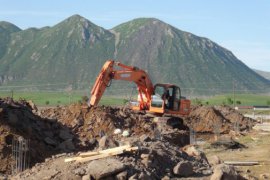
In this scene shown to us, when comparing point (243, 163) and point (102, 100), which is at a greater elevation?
point (102, 100)

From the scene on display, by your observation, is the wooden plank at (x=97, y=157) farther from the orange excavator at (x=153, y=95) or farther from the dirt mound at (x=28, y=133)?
the orange excavator at (x=153, y=95)

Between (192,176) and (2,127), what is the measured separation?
7.97m

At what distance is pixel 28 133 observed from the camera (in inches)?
854

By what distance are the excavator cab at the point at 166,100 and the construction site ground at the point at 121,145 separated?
671mm

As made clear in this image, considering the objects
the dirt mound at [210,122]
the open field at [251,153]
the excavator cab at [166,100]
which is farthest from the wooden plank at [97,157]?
the dirt mound at [210,122]

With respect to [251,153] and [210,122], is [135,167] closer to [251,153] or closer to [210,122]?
[251,153]

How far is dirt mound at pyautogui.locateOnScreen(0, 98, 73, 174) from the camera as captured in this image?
64.2 feet

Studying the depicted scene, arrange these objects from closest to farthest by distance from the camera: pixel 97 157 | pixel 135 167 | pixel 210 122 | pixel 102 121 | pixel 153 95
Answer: pixel 135 167 < pixel 97 157 < pixel 102 121 < pixel 153 95 < pixel 210 122

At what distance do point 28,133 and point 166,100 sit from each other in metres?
11.4

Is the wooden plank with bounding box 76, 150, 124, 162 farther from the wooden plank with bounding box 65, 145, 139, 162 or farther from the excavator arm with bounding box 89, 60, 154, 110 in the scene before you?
the excavator arm with bounding box 89, 60, 154, 110

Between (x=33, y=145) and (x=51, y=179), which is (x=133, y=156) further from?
(x=33, y=145)

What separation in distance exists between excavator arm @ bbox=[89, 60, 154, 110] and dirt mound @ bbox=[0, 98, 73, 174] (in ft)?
17.3

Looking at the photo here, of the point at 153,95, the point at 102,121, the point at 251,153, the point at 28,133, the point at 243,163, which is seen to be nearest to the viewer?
the point at 243,163

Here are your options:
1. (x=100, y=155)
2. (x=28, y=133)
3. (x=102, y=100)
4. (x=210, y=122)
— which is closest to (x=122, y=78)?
(x=28, y=133)
